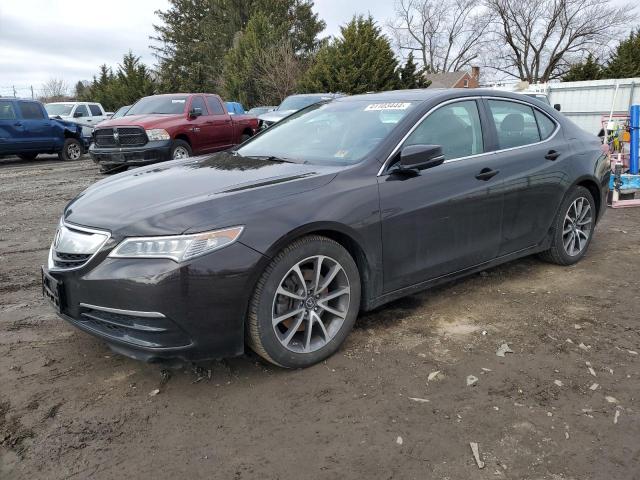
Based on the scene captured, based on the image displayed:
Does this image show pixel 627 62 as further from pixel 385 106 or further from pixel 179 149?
pixel 385 106

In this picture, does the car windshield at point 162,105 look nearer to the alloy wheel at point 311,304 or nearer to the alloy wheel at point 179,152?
the alloy wheel at point 179,152

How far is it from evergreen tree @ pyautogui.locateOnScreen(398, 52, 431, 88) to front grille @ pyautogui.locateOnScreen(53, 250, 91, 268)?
21.0 m

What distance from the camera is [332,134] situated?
3.85m

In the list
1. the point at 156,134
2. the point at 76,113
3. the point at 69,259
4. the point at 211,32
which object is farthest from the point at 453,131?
the point at 211,32

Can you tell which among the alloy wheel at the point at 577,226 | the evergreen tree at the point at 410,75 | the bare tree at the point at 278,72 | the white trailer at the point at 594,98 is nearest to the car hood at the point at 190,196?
the alloy wheel at the point at 577,226

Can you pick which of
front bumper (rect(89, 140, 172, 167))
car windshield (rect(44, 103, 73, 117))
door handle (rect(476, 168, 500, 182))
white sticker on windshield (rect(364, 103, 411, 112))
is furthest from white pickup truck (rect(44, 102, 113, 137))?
door handle (rect(476, 168, 500, 182))

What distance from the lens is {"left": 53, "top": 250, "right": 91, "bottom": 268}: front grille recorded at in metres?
2.83

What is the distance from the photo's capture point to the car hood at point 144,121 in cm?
1098

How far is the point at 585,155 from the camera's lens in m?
4.80

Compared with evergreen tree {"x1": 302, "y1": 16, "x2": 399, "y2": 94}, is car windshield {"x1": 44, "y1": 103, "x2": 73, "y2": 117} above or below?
below

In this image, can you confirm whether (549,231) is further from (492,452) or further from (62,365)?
(62,365)

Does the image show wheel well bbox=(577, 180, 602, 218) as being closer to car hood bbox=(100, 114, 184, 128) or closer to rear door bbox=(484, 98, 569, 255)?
rear door bbox=(484, 98, 569, 255)

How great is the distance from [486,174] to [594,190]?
1764 millimetres

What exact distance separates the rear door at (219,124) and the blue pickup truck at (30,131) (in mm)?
6047
